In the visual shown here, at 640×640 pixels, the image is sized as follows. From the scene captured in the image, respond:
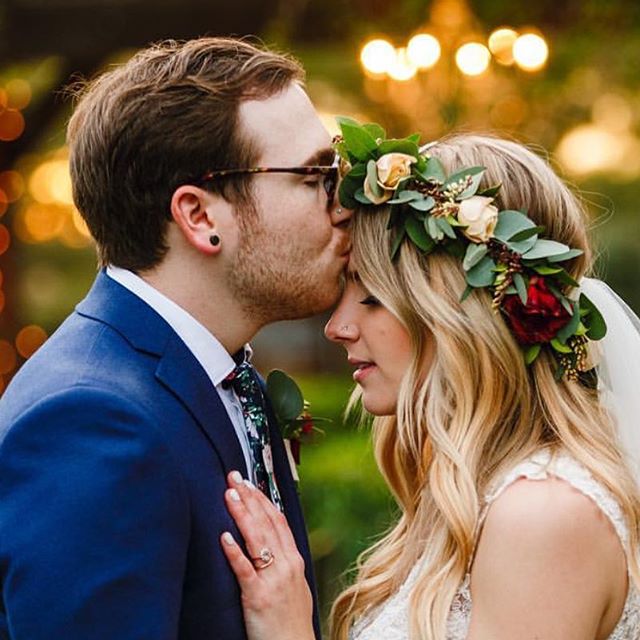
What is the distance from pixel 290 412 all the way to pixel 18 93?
7.71 m

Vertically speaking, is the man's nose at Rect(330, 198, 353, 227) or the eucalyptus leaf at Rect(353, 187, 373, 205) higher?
the eucalyptus leaf at Rect(353, 187, 373, 205)

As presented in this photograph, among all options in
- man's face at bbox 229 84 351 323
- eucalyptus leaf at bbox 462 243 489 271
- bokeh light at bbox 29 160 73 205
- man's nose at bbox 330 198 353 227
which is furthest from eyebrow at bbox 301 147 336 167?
bokeh light at bbox 29 160 73 205

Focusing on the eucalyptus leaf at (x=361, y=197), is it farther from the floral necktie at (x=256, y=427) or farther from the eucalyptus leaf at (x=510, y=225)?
the floral necktie at (x=256, y=427)

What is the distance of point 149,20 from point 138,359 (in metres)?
4.94

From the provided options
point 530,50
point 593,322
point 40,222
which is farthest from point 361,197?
point 40,222

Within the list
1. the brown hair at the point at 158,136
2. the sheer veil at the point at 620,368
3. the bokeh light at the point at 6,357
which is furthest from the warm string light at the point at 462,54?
the brown hair at the point at 158,136

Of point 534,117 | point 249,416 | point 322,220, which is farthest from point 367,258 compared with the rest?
point 534,117

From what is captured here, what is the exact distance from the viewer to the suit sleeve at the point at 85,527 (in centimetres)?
275

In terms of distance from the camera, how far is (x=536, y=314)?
324 cm

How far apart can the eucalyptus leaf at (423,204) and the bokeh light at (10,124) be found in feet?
21.7

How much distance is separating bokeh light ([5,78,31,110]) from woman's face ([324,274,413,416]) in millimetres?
7563

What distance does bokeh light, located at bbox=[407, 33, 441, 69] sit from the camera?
845cm

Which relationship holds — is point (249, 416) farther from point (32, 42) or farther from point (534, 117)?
point (534, 117)

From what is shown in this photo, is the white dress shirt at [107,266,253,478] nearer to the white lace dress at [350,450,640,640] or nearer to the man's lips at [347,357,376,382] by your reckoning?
the man's lips at [347,357,376,382]
